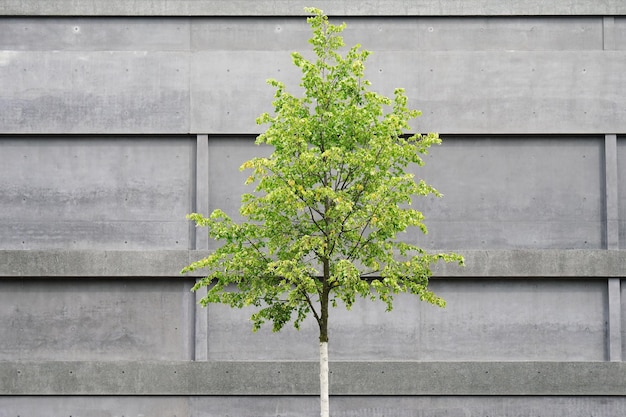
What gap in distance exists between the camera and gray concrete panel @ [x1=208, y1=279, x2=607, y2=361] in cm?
2262

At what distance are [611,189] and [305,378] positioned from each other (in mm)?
9120

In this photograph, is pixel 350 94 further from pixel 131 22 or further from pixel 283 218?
pixel 131 22

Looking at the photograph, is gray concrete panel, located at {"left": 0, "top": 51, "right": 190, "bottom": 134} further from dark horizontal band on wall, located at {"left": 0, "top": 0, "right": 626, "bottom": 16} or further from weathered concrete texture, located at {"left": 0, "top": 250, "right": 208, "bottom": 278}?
weathered concrete texture, located at {"left": 0, "top": 250, "right": 208, "bottom": 278}

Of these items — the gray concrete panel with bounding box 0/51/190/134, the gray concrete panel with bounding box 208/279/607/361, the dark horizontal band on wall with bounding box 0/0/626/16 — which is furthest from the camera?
the dark horizontal band on wall with bounding box 0/0/626/16

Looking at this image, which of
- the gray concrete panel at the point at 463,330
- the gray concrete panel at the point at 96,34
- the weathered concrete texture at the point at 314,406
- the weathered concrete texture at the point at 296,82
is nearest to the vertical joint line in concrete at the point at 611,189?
the weathered concrete texture at the point at 296,82

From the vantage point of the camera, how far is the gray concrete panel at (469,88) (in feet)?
75.1

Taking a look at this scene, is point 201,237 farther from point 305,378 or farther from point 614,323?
point 614,323

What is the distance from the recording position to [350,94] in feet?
55.2

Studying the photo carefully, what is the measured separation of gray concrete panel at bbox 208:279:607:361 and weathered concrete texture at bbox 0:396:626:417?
3.39 feet

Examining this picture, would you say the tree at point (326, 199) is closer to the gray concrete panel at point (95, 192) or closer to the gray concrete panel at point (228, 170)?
the gray concrete panel at point (228, 170)

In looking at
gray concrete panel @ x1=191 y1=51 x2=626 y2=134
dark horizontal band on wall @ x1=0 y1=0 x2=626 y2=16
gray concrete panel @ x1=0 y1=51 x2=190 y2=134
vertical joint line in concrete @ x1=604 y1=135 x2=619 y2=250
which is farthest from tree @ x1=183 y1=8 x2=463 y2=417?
vertical joint line in concrete @ x1=604 y1=135 x2=619 y2=250

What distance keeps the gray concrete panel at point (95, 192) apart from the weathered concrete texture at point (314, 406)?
3937 mm

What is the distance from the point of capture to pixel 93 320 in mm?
22734

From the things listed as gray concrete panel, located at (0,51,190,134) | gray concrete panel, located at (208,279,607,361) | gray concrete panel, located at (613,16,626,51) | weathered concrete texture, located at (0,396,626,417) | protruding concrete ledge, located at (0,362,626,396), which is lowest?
weathered concrete texture, located at (0,396,626,417)
